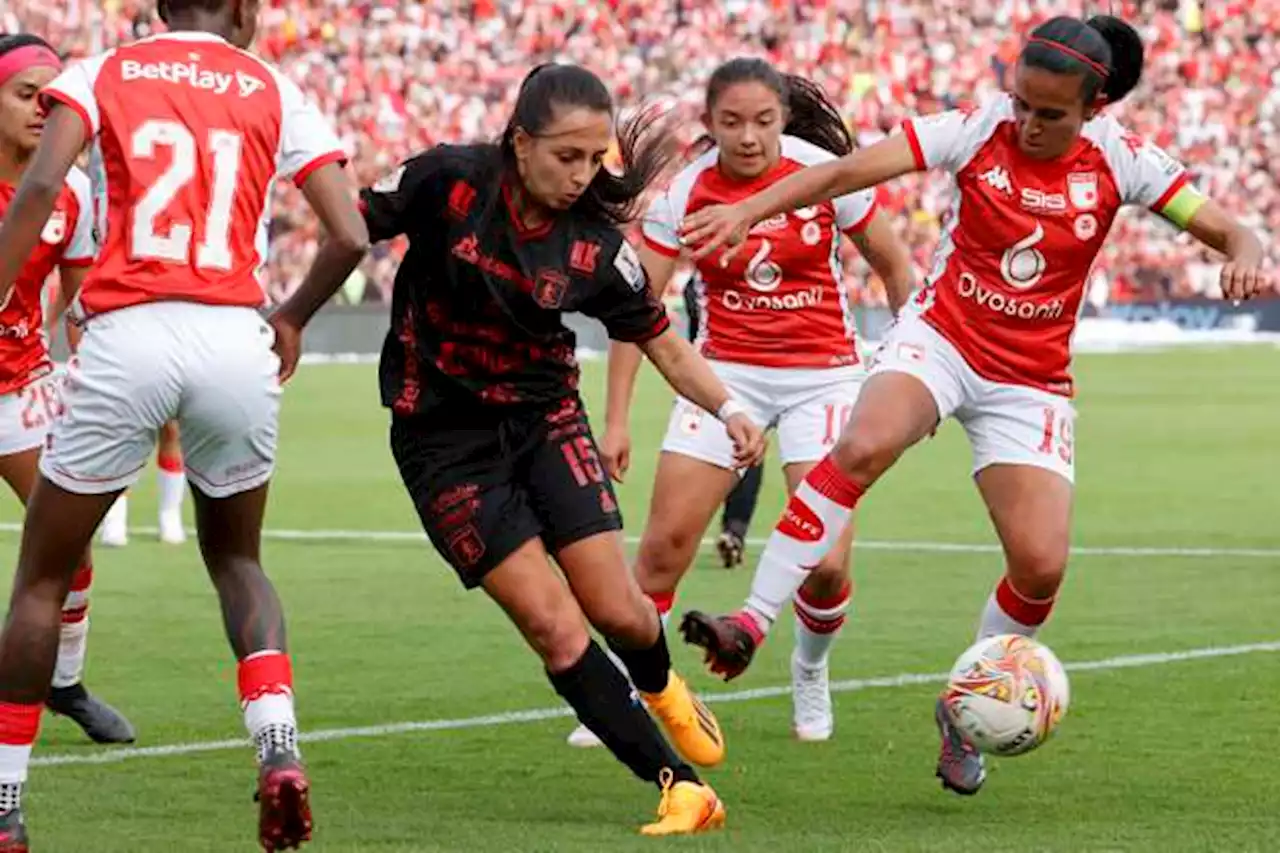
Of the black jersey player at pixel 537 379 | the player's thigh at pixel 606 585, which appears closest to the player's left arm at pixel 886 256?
the black jersey player at pixel 537 379

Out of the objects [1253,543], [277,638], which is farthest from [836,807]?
[1253,543]

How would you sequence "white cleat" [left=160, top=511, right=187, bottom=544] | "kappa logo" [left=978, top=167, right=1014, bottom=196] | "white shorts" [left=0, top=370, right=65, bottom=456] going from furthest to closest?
1. "white cleat" [left=160, top=511, right=187, bottom=544]
2. "white shorts" [left=0, top=370, right=65, bottom=456]
3. "kappa logo" [left=978, top=167, right=1014, bottom=196]

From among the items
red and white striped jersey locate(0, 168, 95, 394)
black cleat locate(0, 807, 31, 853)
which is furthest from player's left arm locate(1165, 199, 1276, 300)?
black cleat locate(0, 807, 31, 853)

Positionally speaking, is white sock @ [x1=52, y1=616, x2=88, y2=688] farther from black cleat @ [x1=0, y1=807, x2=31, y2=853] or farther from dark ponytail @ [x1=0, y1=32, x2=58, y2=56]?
black cleat @ [x1=0, y1=807, x2=31, y2=853]

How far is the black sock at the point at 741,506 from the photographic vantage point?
15.0 m

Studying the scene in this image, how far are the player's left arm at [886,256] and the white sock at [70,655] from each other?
3006 mm

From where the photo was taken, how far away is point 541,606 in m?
7.34

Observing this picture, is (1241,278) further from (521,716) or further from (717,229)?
(521,716)

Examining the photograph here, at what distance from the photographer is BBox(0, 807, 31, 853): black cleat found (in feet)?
21.8

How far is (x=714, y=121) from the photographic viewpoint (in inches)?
372

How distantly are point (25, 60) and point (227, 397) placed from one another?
8.81 ft

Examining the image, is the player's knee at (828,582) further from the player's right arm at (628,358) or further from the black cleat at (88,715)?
the black cleat at (88,715)

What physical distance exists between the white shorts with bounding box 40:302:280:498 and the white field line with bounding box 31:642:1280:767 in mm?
2208

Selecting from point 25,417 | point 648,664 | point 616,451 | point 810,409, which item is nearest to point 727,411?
point 648,664
